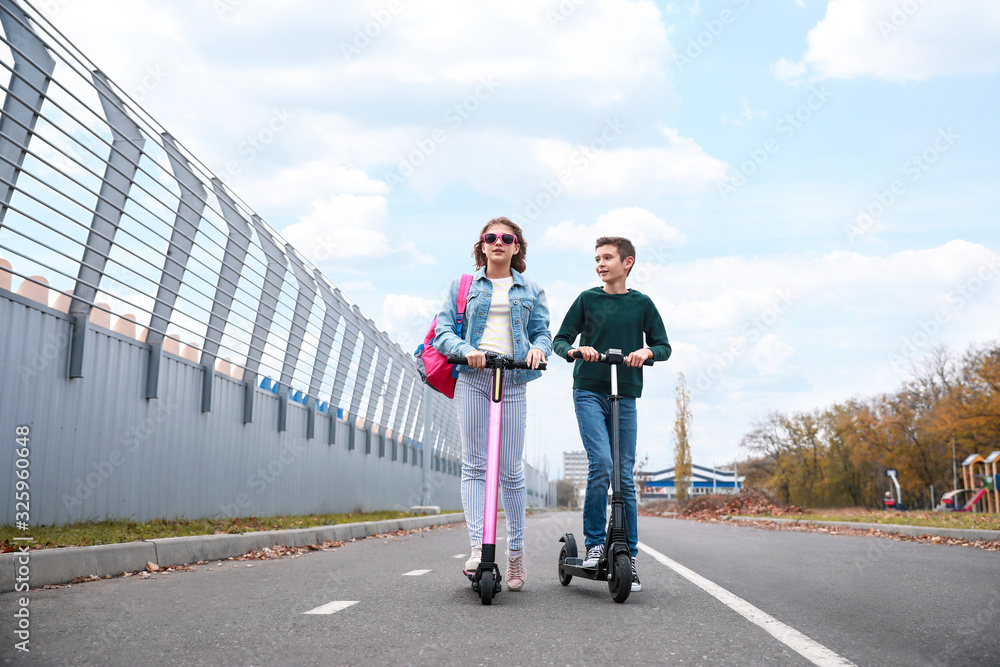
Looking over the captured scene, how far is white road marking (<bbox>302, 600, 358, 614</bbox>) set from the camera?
437 centimetres

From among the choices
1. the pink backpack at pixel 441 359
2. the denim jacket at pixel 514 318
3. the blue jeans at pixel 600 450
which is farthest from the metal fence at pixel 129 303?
the blue jeans at pixel 600 450

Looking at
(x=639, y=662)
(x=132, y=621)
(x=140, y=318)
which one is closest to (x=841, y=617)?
(x=639, y=662)

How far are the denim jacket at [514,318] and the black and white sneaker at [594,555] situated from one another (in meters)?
1.09

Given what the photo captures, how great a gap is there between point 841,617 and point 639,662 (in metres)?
1.68

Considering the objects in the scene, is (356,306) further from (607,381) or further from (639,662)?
(639,662)

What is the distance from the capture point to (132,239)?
8781 mm

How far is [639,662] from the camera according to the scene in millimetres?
3191

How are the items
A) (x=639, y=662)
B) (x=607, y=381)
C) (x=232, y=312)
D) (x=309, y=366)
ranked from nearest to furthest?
(x=639, y=662)
(x=607, y=381)
(x=232, y=312)
(x=309, y=366)

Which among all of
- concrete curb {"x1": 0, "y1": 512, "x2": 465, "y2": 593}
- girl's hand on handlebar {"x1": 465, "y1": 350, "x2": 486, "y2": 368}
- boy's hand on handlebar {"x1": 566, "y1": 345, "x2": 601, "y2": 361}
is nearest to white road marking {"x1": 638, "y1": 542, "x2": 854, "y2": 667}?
boy's hand on handlebar {"x1": 566, "y1": 345, "x2": 601, "y2": 361}

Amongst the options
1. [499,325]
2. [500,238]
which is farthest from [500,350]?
[500,238]

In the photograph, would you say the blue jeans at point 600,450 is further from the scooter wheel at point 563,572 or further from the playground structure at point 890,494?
the playground structure at point 890,494

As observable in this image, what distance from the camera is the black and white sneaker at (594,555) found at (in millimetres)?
5242

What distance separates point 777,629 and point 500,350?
210 cm

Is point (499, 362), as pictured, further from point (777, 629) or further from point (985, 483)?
point (985, 483)
